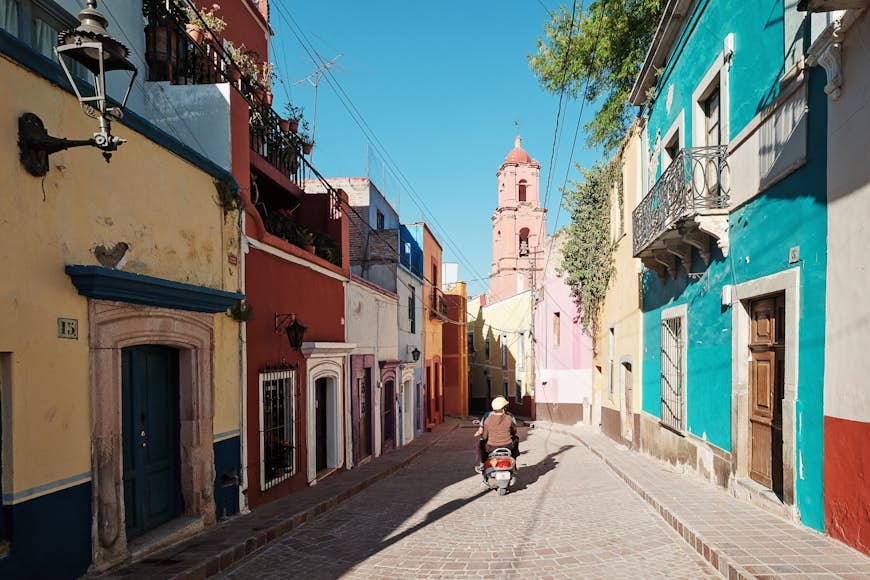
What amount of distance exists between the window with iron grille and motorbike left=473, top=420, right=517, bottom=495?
306 centimetres

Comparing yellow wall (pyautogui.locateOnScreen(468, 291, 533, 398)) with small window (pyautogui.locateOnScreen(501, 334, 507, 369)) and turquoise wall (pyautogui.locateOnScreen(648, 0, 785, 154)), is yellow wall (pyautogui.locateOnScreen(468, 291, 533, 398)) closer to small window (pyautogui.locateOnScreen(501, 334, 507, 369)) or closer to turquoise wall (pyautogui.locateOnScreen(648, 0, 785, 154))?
small window (pyautogui.locateOnScreen(501, 334, 507, 369))

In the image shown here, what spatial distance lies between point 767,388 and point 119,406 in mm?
→ 7017

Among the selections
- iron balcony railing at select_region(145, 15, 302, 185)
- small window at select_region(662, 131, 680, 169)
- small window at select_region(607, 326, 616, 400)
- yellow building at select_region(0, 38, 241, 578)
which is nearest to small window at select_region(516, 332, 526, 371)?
small window at select_region(607, 326, 616, 400)

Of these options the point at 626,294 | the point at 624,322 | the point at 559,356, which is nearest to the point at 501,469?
the point at 626,294

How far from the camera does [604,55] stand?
16000 mm

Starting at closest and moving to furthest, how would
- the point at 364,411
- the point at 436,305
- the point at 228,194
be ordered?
the point at 228,194 → the point at 364,411 → the point at 436,305

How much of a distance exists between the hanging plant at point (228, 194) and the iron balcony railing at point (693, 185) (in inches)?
239

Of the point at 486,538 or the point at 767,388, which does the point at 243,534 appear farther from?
the point at 767,388

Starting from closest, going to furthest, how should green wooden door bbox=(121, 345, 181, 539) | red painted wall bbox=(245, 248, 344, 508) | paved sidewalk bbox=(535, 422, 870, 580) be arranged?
paved sidewalk bbox=(535, 422, 870, 580) < green wooden door bbox=(121, 345, 181, 539) < red painted wall bbox=(245, 248, 344, 508)

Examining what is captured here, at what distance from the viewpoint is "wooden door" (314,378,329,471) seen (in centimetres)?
1128

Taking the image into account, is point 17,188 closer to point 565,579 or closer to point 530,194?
point 565,579

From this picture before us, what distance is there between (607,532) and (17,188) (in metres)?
6.46

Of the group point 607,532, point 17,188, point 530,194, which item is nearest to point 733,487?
point 607,532

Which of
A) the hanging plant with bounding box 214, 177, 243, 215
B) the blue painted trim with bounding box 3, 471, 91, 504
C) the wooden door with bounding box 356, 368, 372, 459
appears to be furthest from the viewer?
the wooden door with bounding box 356, 368, 372, 459
